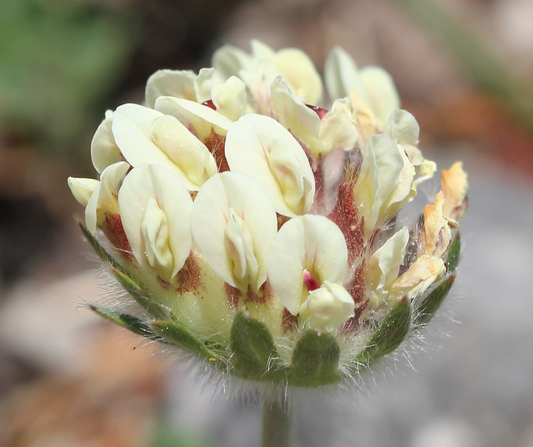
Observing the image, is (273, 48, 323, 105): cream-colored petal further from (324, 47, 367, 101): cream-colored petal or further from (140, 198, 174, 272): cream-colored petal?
(140, 198, 174, 272): cream-colored petal

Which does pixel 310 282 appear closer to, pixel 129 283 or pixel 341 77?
pixel 129 283

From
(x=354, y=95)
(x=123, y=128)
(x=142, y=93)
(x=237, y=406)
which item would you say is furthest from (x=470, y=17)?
(x=123, y=128)

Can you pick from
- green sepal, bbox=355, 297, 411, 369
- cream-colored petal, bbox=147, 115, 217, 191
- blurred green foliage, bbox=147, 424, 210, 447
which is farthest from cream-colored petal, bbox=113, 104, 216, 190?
blurred green foliage, bbox=147, 424, 210, 447

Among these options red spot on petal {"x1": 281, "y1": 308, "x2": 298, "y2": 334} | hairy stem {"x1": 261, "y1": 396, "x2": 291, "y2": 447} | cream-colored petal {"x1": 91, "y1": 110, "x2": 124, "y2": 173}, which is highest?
cream-colored petal {"x1": 91, "y1": 110, "x2": 124, "y2": 173}

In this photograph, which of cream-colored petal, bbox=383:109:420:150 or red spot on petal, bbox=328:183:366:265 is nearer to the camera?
red spot on petal, bbox=328:183:366:265

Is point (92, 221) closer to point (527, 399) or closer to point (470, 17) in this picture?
point (527, 399)

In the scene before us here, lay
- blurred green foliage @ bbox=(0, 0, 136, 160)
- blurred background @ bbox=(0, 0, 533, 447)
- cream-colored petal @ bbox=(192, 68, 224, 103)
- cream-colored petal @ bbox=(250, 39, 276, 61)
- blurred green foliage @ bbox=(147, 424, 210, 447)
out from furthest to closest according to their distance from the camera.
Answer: blurred green foliage @ bbox=(0, 0, 136, 160) → blurred background @ bbox=(0, 0, 533, 447) → blurred green foliage @ bbox=(147, 424, 210, 447) → cream-colored petal @ bbox=(250, 39, 276, 61) → cream-colored petal @ bbox=(192, 68, 224, 103)
